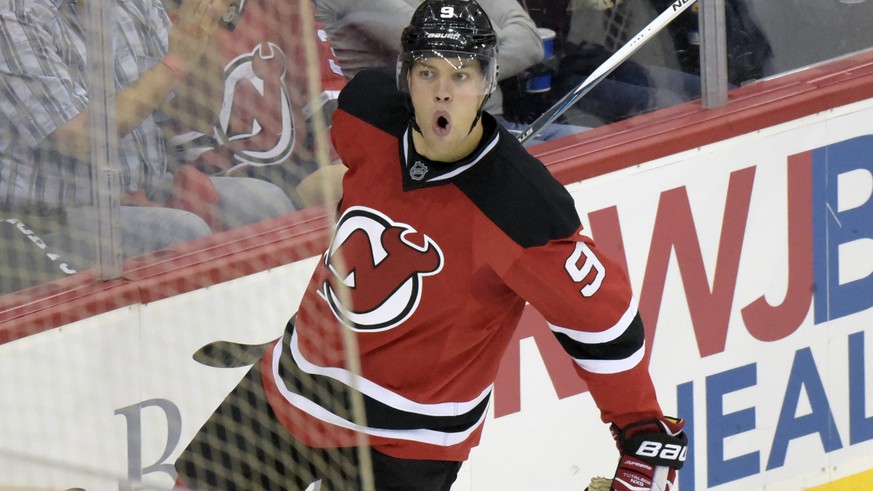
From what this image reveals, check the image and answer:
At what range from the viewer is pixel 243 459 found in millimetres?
2420

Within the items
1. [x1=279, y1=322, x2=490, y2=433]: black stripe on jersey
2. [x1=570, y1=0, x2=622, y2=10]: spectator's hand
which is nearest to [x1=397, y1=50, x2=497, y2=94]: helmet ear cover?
[x1=279, y1=322, x2=490, y2=433]: black stripe on jersey

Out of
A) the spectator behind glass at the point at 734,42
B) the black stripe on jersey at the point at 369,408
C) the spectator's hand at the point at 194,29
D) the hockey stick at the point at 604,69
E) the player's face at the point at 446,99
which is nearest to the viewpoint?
the player's face at the point at 446,99

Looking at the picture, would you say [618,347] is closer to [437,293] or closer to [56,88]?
[437,293]

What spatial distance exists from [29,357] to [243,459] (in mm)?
398

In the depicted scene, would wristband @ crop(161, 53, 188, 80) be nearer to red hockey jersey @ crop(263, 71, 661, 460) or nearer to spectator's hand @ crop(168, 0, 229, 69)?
spectator's hand @ crop(168, 0, 229, 69)

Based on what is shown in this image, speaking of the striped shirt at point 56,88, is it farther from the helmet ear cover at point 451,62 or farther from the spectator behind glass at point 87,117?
the helmet ear cover at point 451,62

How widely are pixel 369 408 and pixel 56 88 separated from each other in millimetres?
726

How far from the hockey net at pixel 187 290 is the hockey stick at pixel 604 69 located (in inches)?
20.8

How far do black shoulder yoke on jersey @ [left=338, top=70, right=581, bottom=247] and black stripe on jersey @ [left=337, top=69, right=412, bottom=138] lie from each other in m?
0.04

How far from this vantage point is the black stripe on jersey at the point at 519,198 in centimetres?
219

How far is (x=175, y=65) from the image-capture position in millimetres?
2475

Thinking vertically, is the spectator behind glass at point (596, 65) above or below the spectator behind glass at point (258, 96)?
above

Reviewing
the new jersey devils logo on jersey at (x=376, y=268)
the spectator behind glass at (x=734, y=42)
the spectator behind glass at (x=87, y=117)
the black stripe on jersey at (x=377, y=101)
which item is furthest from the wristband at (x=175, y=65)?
the spectator behind glass at (x=734, y=42)

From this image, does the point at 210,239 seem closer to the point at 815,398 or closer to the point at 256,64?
the point at 256,64
